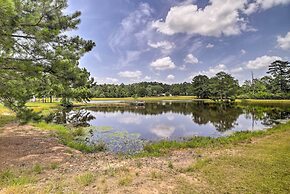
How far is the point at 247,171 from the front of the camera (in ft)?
26.5

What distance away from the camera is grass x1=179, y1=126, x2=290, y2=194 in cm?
660

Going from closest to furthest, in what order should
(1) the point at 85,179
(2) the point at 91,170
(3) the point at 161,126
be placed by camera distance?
(1) the point at 85,179 < (2) the point at 91,170 < (3) the point at 161,126

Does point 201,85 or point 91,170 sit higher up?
point 201,85

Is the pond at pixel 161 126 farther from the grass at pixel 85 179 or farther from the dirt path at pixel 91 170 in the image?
the grass at pixel 85 179

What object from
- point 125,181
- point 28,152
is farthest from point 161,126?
point 125,181

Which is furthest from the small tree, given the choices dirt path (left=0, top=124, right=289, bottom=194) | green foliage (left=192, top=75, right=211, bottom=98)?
dirt path (left=0, top=124, right=289, bottom=194)

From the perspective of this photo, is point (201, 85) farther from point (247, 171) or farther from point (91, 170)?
point (91, 170)

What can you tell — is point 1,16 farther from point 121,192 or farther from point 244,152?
point 244,152

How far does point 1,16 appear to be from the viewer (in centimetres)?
829

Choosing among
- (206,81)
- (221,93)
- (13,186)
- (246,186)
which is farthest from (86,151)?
(206,81)

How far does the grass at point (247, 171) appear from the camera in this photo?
21.6 feet

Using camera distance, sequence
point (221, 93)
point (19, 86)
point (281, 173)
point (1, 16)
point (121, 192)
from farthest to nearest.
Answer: point (221, 93) < point (19, 86) < point (1, 16) < point (281, 173) < point (121, 192)

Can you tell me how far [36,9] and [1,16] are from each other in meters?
2.36

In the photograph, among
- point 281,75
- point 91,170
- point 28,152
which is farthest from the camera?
point 281,75
